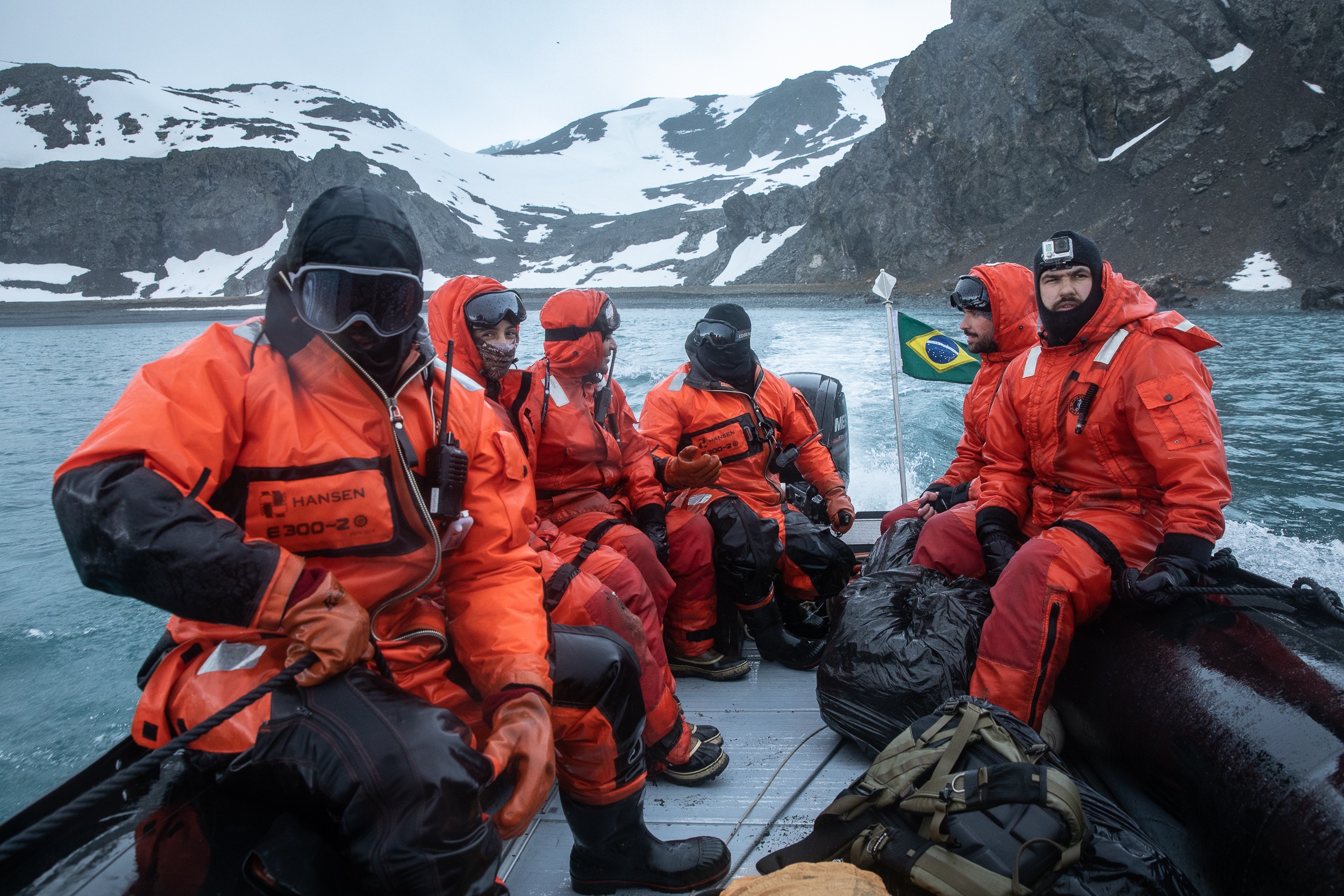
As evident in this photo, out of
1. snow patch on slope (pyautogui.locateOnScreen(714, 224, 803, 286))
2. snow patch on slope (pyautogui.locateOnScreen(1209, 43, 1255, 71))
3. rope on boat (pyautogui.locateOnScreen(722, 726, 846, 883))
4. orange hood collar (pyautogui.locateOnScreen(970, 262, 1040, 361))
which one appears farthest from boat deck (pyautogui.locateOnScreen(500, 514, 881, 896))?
snow patch on slope (pyautogui.locateOnScreen(714, 224, 803, 286))

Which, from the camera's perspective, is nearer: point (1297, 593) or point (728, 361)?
point (1297, 593)

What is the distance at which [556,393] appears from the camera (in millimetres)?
3133

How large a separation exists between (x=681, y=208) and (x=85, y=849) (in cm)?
10616

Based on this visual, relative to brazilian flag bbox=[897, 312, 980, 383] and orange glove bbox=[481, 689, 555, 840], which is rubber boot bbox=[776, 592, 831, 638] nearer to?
orange glove bbox=[481, 689, 555, 840]

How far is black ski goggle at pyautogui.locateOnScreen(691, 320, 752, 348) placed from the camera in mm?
3496

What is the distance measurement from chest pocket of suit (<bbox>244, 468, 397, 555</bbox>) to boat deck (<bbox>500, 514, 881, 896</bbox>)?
1072 millimetres

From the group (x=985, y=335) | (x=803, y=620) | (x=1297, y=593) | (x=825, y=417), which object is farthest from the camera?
(x=825, y=417)

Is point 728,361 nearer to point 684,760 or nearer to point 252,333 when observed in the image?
point 684,760

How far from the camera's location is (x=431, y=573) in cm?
152

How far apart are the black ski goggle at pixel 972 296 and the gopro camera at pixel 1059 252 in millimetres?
893

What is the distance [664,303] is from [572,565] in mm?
48623

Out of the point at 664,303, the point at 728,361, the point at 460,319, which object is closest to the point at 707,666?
the point at 728,361

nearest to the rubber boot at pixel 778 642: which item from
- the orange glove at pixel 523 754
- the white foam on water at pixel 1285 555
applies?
the orange glove at pixel 523 754

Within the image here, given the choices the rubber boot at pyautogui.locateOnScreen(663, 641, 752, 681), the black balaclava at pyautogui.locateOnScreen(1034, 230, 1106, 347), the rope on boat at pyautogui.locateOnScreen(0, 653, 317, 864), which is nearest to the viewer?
the rope on boat at pyautogui.locateOnScreen(0, 653, 317, 864)
